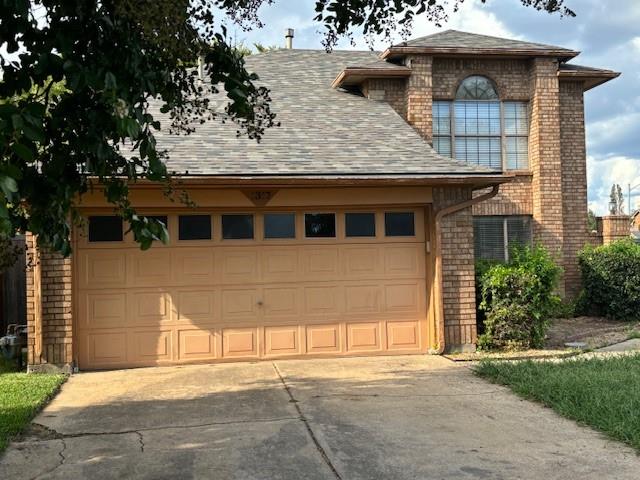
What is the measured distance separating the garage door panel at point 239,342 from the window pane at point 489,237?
653cm

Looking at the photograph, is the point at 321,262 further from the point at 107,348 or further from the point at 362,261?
the point at 107,348

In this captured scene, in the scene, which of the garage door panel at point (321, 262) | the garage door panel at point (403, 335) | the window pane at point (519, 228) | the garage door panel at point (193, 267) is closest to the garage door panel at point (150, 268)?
the garage door panel at point (193, 267)

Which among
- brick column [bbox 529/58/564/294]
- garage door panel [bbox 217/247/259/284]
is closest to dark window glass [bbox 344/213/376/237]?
garage door panel [bbox 217/247/259/284]

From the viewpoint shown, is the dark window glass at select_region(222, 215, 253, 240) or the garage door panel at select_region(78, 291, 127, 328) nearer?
the garage door panel at select_region(78, 291, 127, 328)

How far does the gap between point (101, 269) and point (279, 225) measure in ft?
8.81

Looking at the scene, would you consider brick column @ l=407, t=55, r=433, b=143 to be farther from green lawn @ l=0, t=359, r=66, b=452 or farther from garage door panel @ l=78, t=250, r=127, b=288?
green lawn @ l=0, t=359, r=66, b=452

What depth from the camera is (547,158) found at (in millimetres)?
14617

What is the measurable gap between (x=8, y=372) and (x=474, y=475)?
7.11 metres

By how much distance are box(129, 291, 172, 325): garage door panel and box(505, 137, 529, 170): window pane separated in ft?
28.8

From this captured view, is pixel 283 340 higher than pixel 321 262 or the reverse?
the reverse

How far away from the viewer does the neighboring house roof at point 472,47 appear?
14.0m

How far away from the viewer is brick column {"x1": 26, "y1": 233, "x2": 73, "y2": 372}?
355 inches

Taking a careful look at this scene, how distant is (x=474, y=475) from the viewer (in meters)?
4.83

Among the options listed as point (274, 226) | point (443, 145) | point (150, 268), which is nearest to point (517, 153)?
point (443, 145)
